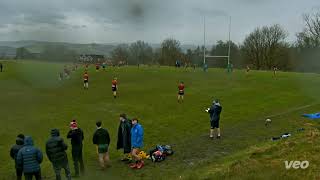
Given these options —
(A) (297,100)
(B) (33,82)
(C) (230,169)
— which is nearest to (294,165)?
(C) (230,169)

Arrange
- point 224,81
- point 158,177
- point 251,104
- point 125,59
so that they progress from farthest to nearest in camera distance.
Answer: point 125,59, point 224,81, point 251,104, point 158,177

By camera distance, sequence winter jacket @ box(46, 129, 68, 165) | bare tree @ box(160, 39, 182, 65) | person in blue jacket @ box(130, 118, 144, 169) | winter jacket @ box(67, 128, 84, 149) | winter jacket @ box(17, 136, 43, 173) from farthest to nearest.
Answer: bare tree @ box(160, 39, 182, 65) < person in blue jacket @ box(130, 118, 144, 169) < winter jacket @ box(67, 128, 84, 149) < winter jacket @ box(46, 129, 68, 165) < winter jacket @ box(17, 136, 43, 173)

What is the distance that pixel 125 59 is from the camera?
88312 mm

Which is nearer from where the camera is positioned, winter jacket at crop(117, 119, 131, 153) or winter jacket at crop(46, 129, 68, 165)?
winter jacket at crop(46, 129, 68, 165)

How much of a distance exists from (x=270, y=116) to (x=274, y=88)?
14952 millimetres

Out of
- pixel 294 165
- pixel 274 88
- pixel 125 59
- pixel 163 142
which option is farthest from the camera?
pixel 125 59

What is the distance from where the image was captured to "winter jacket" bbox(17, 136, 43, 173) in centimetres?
1245

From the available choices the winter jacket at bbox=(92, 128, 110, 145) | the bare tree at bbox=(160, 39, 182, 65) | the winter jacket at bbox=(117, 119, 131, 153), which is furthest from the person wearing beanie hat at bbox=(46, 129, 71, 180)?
the bare tree at bbox=(160, 39, 182, 65)

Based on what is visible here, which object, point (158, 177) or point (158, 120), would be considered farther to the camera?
Answer: point (158, 120)

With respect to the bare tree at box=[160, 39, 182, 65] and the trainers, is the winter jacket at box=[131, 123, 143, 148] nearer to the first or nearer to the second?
the trainers

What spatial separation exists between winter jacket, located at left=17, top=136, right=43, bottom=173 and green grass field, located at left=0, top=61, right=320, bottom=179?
265 cm

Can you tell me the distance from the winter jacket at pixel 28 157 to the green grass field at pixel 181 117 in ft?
8.69

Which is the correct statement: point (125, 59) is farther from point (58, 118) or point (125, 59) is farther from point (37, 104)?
point (58, 118)

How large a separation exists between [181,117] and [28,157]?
15.1m
